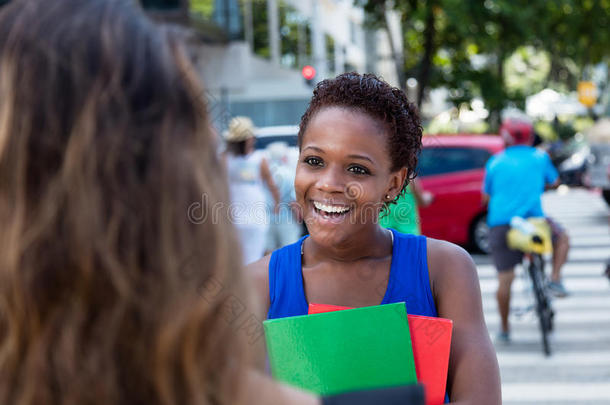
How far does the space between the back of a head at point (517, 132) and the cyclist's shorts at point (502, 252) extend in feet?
2.45

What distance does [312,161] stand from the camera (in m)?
2.00

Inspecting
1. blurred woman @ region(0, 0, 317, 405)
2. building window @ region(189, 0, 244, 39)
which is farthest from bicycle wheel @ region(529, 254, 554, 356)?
building window @ region(189, 0, 244, 39)

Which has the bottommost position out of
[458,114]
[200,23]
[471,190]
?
[471,190]

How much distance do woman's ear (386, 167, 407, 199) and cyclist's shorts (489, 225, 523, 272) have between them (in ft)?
16.6

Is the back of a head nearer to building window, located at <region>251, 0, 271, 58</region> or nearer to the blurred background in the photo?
the blurred background

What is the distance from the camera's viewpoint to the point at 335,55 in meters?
32.4

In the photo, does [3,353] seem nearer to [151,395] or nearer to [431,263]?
[151,395]

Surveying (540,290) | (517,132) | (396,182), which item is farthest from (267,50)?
(396,182)

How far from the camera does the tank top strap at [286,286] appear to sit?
6.24 feet

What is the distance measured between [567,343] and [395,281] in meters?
5.53

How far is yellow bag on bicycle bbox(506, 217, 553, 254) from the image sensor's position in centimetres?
671

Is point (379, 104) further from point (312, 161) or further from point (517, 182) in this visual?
point (517, 182)

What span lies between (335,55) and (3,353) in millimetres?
32049

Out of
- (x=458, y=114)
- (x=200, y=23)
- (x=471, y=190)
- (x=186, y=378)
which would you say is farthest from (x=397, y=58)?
(x=186, y=378)
